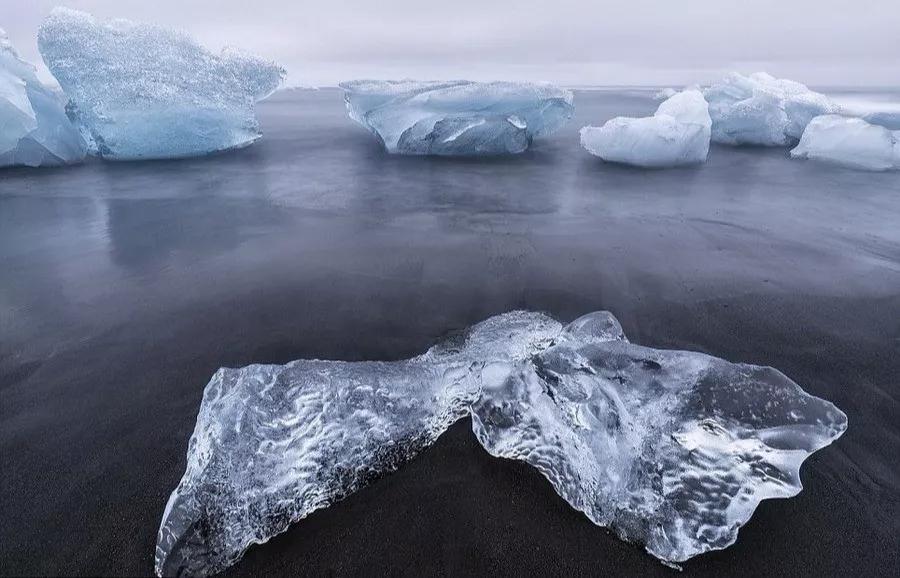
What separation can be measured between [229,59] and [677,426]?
32.1ft

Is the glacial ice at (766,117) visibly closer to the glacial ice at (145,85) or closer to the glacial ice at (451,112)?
the glacial ice at (451,112)

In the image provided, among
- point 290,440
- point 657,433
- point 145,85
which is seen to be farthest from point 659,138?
point 145,85

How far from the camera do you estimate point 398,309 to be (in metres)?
3.18

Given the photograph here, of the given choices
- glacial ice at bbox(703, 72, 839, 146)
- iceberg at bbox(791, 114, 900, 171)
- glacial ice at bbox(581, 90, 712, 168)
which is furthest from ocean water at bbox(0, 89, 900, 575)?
glacial ice at bbox(703, 72, 839, 146)

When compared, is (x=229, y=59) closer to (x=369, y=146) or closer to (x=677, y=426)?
(x=369, y=146)

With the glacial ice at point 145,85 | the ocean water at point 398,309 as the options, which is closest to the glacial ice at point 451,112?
the ocean water at point 398,309

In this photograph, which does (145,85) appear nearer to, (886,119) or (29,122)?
(29,122)

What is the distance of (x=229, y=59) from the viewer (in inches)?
342

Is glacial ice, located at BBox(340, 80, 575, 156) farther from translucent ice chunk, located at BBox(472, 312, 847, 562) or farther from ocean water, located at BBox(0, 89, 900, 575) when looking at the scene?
translucent ice chunk, located at BBox(472, 312, 847, 562)

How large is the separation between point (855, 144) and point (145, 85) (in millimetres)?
12629

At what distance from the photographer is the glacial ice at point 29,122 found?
6527mm

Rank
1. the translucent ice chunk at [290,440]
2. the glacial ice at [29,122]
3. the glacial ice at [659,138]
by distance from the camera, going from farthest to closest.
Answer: the glacial ice at [659,138] < the glacial ice at [29,122] < the translucent ice chunk at [290,440]

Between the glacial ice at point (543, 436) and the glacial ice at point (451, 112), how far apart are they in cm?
691

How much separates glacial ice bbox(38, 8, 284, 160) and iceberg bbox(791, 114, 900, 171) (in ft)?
36.2
